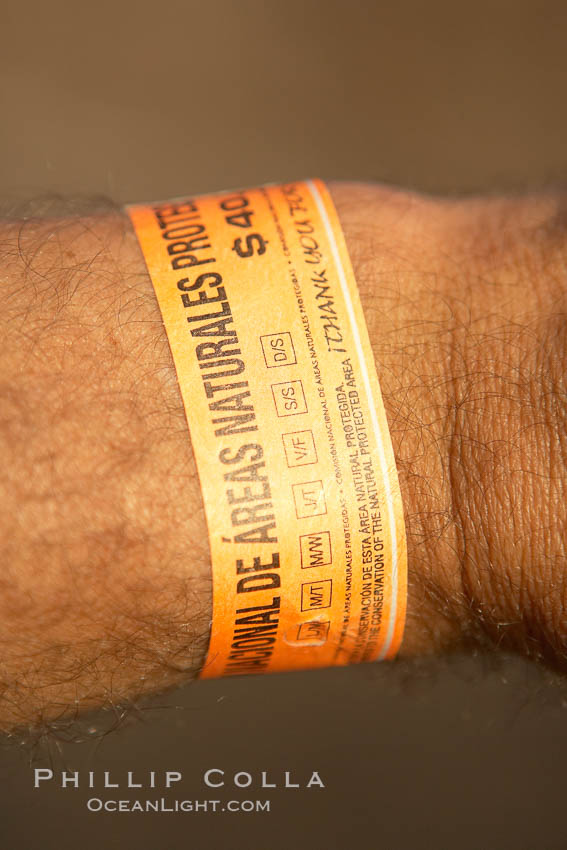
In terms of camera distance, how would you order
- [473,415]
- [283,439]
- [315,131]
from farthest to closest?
[315,131] < [473,415] < [283,439]

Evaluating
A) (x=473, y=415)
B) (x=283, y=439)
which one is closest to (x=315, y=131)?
(x=473, y=415)

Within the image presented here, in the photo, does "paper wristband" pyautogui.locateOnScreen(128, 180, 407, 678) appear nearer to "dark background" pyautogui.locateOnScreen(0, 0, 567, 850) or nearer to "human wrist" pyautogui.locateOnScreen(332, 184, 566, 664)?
"human wrist" pyautogui.locateOnScreen(332, 184, 566, 664)

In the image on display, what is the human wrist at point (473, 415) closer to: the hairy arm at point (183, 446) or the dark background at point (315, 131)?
the hairy arm at point (183, 446)

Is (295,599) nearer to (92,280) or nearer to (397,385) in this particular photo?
(397,385)

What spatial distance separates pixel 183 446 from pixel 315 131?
2.32 metres

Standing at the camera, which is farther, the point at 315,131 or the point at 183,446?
Answer: the point at 315,131

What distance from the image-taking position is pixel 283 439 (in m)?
1.08

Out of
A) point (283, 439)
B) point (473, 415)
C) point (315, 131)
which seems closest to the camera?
point (283, 439)

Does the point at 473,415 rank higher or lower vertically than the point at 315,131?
lower

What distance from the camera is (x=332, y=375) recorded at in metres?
1.11

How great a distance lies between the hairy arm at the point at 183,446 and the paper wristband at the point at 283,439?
0.04 m

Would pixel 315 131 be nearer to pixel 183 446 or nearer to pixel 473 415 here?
pixel 473 415

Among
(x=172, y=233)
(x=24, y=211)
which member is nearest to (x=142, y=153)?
(x=24, y=211)

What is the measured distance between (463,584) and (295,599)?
0.27 metres
